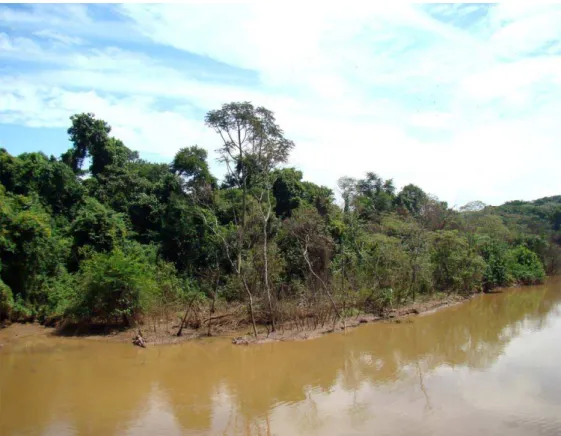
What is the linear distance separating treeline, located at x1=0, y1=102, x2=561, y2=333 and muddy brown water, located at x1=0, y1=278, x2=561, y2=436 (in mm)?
1815

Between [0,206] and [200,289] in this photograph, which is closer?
[0,206]

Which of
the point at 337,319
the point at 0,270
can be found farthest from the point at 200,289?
the point at 0,270

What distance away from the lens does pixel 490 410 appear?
26.5 feet

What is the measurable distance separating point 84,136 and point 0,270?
9.67 meters

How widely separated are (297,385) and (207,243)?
9.87 metres

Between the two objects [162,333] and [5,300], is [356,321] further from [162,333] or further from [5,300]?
[5,300]

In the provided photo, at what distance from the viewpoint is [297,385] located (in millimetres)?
9828

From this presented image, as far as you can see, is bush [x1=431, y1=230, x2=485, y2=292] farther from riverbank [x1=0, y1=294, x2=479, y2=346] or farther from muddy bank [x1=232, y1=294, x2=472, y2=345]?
riverbank [x1=0, y1=294, x2=479, y2=346]

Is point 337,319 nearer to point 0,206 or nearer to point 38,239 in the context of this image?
point 38,239

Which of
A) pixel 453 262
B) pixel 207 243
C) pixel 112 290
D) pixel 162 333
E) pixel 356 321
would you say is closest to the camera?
pixel 112 290

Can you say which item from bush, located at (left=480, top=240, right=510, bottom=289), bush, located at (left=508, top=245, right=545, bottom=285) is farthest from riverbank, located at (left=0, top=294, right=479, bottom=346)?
bush, located at (left=508, top=245, right=545, bottom=285)

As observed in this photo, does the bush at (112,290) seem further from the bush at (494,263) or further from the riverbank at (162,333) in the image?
the bush at (494,263)

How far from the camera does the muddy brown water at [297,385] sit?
7.75 metres

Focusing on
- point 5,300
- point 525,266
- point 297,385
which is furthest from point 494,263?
point 5,300
